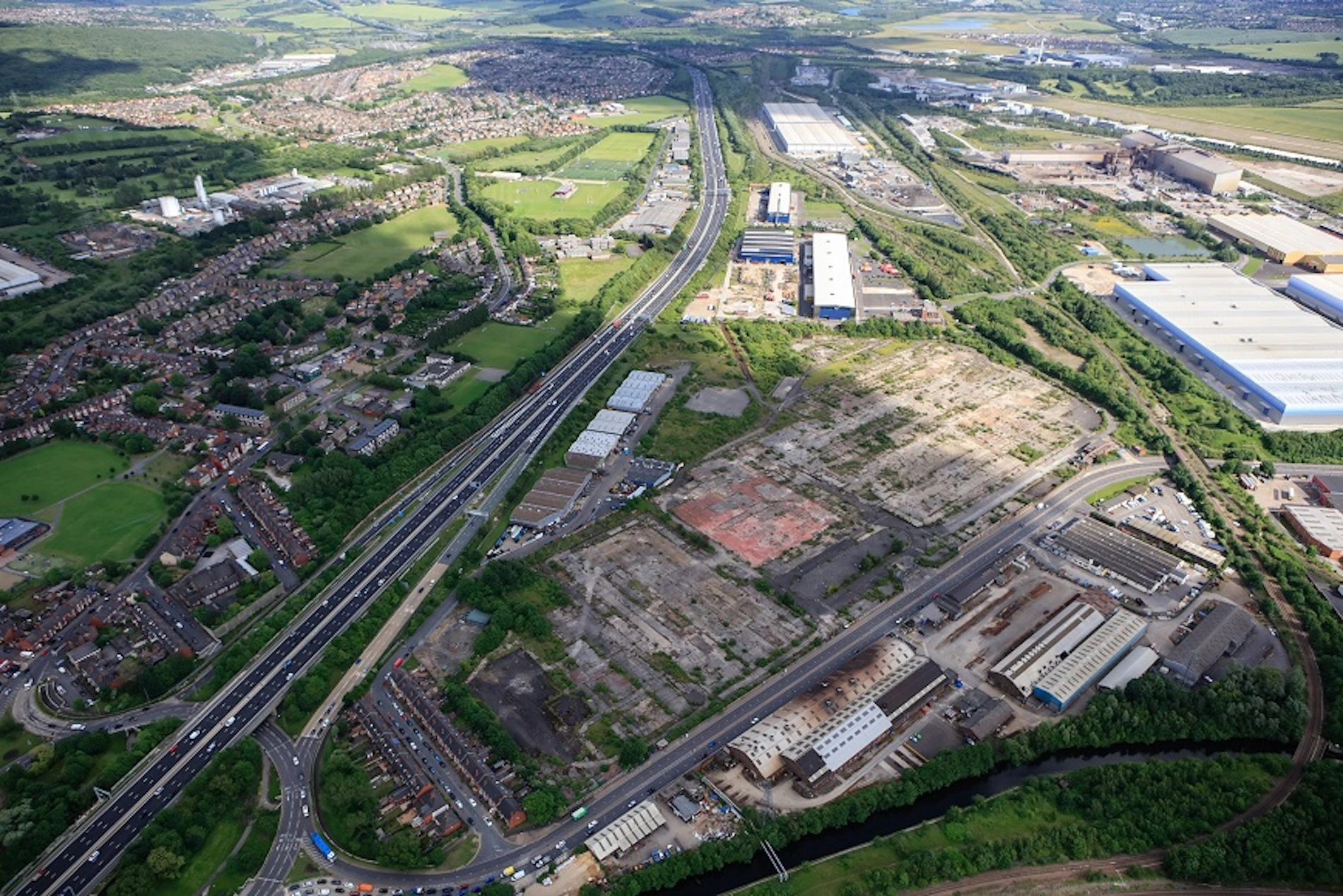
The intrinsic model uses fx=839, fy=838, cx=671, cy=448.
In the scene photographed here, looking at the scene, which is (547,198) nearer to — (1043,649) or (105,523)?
(105,523)

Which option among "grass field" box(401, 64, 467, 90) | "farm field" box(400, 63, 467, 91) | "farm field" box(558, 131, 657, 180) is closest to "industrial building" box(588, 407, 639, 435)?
"farm field" box(558, 131, 657, 180)

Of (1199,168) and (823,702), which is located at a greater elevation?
(1199,168)

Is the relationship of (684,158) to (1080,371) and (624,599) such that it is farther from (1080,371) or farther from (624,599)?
(624,599)

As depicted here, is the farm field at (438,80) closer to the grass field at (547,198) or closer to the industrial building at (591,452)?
the grass field at (547,198)

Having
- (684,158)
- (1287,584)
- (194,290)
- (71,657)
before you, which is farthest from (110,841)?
(684,158)

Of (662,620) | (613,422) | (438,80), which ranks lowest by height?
(662,620)

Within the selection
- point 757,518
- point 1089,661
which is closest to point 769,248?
point 757,518
